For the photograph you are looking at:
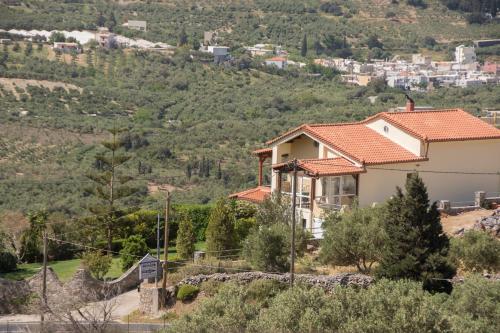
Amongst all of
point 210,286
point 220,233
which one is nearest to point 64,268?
point 220,233

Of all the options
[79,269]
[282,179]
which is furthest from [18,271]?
[282,179]

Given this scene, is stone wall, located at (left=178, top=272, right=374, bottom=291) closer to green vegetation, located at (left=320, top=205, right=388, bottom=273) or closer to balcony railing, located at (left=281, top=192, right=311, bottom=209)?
green vegetation, located at (left=320, top=205, right=388, bottom=273)

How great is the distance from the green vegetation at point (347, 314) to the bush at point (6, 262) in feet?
35.7

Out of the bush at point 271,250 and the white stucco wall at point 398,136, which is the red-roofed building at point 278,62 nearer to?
the white stucco wall at point 398,136

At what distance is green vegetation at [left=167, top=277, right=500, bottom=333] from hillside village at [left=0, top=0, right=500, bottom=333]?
0.04m

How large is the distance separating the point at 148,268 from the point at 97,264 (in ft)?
6.64

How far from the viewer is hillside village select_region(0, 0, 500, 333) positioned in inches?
963

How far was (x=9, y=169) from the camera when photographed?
60000 mm

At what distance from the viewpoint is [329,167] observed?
3136cm

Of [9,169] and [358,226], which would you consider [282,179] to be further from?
[9,169]

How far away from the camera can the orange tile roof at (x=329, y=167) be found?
30875 mm

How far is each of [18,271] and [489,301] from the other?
46.9 ft

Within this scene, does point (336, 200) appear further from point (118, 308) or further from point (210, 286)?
point (118, 308)

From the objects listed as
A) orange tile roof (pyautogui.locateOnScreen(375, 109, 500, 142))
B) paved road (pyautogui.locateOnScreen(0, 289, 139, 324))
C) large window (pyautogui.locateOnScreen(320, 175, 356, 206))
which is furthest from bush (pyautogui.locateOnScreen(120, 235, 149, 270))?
orange tile roof (pyautogui.locateOnScreen(375, 109, 500, 142))
